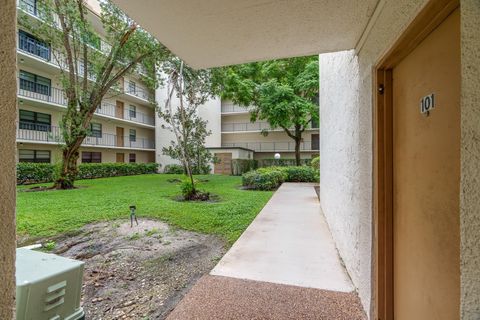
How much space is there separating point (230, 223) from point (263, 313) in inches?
137

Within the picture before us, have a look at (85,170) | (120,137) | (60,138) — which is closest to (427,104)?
(60,138)

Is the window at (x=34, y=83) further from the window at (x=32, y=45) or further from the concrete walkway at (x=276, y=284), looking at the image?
the concrete walkway at (x=276, y=284)

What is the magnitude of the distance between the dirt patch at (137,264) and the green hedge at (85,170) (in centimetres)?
992

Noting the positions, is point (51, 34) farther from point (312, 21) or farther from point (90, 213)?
point (312, 21)

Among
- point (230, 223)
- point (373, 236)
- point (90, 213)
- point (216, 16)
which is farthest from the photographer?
point (90, 213)

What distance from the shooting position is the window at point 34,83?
15.1 meters

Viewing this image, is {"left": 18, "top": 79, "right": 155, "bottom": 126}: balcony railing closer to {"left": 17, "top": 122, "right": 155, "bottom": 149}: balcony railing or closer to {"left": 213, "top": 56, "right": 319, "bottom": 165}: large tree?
{"left": 17, "top": 122, "right": 155, "bottom": 149}: balcony railing

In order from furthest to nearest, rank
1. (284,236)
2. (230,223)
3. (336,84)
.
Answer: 1. (230,223)
2. (284,236)
3. (336,84)

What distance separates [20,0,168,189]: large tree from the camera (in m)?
10.1

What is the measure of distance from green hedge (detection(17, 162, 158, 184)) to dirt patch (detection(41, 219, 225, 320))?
9.92 m

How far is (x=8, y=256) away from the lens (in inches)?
30.3

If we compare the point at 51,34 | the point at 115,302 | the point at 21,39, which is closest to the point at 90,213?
the point at 115,302

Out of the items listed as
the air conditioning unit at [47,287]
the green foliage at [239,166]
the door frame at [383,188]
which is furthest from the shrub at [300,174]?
the air conditioning unit at [47,287]

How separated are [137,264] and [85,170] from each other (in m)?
16.0
